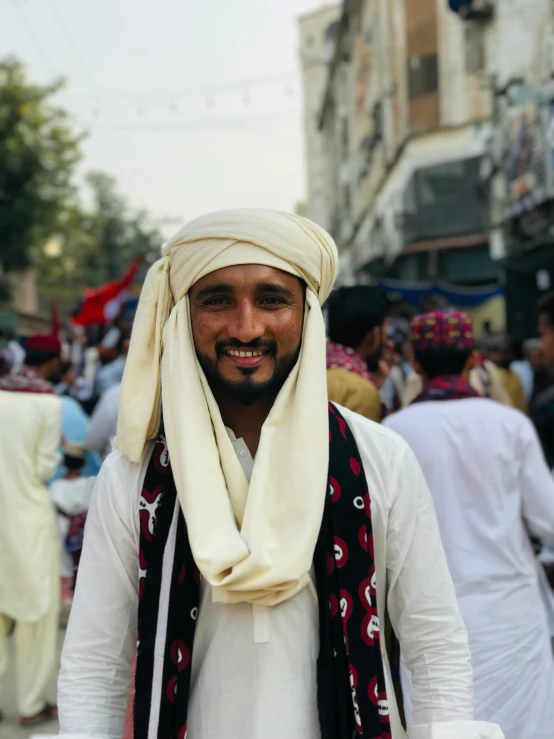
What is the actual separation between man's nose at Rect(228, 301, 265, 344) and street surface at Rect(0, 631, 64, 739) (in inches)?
137

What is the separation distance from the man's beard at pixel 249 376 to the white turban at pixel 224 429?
3cm

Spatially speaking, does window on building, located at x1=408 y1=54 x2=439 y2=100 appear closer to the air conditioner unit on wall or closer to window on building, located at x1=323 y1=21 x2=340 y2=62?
the air conditioner unit on wall

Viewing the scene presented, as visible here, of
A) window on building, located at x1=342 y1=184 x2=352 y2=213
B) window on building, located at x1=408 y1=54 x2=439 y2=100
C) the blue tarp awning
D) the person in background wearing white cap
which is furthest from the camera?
window on building, located at x1=342 y1=184 x2=352 y2=213

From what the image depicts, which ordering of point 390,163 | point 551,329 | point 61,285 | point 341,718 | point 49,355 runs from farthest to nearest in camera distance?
point 61,285 → point 390,163 → point 49,355 → point 551,329 → point 341,718

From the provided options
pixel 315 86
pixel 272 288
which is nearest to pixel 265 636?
pixel 272 288

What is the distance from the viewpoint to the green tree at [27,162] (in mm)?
26359

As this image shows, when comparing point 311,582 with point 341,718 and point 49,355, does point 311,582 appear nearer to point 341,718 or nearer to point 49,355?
point 341,718

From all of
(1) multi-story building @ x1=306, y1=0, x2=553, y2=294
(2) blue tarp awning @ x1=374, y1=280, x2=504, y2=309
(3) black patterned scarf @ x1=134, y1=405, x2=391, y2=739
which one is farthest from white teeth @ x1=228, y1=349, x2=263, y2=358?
(1) multi-story building @ x1=306, y1=0, x2=553, y2=294

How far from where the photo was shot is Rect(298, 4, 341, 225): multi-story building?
6774 centimetres

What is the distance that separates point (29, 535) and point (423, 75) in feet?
81.4

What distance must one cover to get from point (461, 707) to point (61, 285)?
58.9 m

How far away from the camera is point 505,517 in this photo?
10.2 feet

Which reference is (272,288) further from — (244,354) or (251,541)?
(251,541)

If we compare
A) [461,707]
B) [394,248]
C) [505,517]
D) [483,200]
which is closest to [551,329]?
[505,517]
